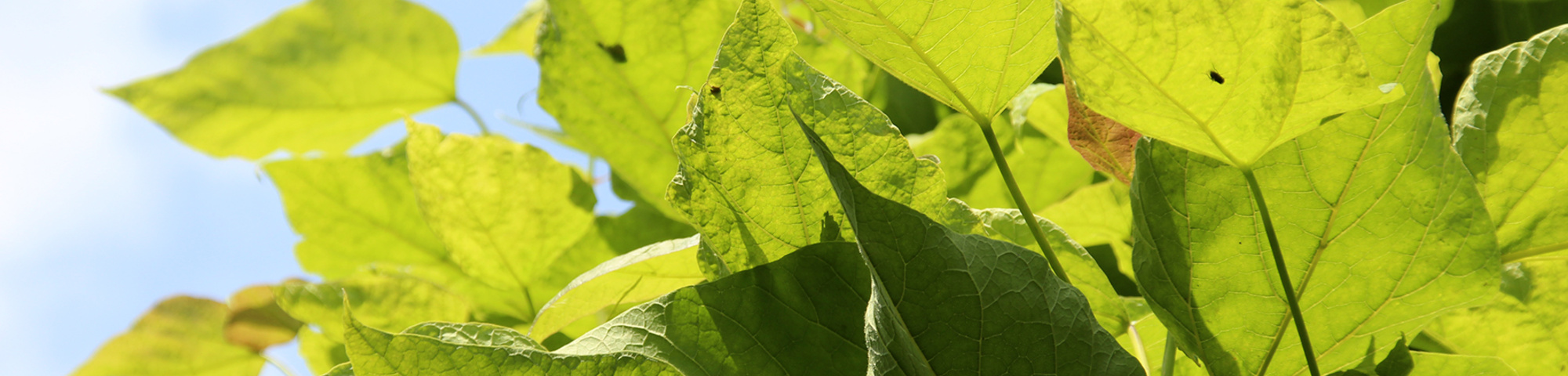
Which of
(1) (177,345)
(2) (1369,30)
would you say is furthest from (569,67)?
(1) (177,345)

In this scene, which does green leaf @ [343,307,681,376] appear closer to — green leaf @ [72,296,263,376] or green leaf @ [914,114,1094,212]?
green leaf @ [914,114,1094,212]

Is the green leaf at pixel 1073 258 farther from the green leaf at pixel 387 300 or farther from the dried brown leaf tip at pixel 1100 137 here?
the green leaf at pixel 387 300

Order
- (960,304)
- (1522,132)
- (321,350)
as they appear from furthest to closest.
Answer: (321,350), (1522,132), (960,304)

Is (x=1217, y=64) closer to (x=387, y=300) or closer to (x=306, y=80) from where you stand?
(x=387, y=300)

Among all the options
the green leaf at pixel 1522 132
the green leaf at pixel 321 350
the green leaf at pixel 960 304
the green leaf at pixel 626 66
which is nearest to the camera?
the green leaf at pixel 960 304

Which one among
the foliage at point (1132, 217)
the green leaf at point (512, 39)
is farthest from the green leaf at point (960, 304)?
the green leaf at point (512, 39)

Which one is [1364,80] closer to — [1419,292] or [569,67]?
[1419,292]

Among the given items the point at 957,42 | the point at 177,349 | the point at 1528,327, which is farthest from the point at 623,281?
the point at 177,349
